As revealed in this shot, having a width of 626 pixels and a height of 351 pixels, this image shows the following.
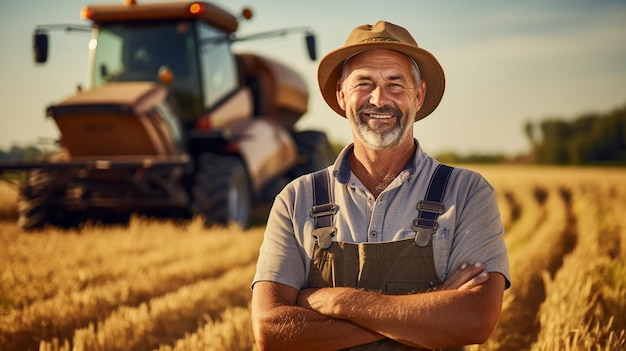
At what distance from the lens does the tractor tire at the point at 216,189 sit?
33.8ft

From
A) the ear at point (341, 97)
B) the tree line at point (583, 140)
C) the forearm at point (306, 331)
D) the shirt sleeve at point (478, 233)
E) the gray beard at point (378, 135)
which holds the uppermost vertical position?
the ear at point (341, 97)

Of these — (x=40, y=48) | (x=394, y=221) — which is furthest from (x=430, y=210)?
(x=40, y=48)

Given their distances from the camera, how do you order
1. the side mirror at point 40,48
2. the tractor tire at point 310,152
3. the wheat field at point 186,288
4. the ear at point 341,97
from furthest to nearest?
the tractor tire at point 310,152 < the side mirror at point 40,48 < the wheat field at point 186,288 < the ear at point 341,97

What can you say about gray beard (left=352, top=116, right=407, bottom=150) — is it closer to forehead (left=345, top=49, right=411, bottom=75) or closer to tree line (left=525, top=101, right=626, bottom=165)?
forehead (left=345, top=49, right=411, bottom=75)

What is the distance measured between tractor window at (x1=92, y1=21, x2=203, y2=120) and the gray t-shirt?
831 cm

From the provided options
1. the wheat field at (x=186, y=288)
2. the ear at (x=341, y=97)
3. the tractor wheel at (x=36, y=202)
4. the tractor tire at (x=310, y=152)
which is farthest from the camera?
the tractor tire at (x=310, y=152)

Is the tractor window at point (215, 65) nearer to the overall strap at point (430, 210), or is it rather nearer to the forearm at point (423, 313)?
the overall strap at point (430, 210)

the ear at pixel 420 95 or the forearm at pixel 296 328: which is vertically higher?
the ear at pixel 420 95

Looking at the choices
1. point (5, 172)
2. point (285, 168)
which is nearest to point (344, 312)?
point (5, 172)

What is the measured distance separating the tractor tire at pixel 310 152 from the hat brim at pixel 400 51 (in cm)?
1069

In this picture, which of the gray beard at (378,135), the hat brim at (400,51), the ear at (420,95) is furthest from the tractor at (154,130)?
the gray beard at (378,135)

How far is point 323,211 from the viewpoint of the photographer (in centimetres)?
270

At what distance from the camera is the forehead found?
274 centimetres

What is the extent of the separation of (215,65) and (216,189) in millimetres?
2055
